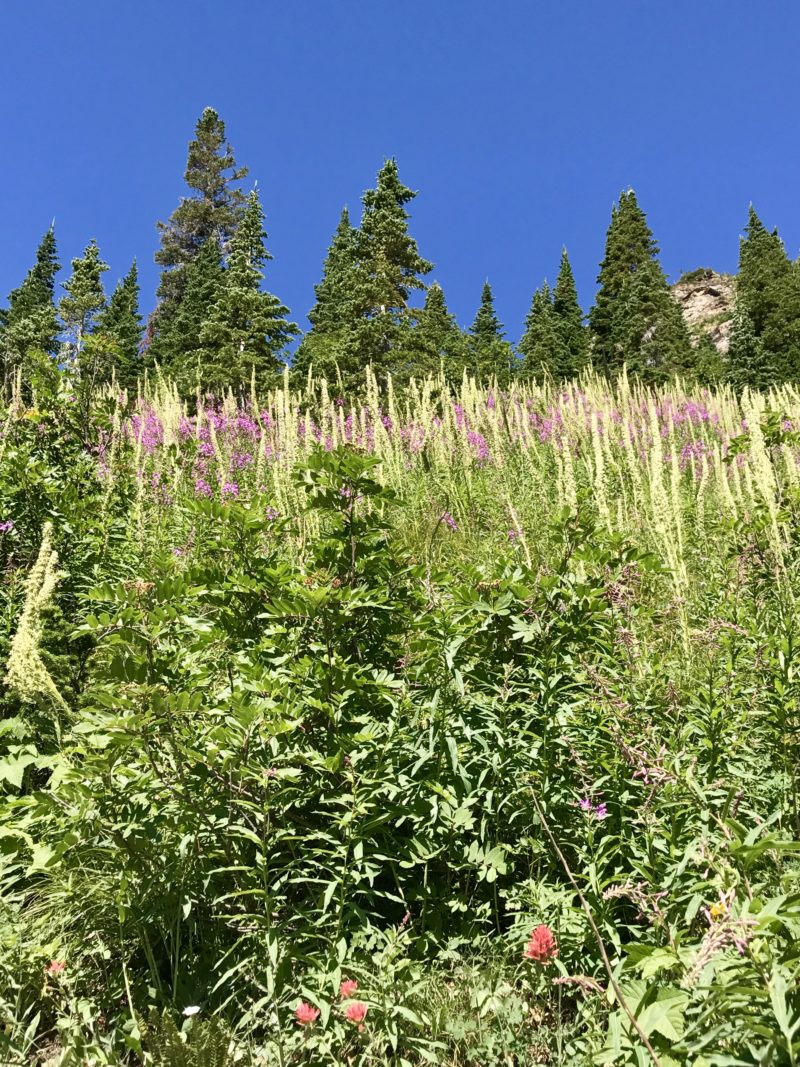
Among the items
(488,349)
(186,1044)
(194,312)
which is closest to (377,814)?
(186,1044)

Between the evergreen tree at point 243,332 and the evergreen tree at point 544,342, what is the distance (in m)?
11.0

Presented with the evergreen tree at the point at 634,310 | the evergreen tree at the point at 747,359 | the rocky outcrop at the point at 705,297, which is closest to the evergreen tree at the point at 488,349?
the evergreen tree at the point at 634,310

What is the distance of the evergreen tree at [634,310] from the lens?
91.7 feet

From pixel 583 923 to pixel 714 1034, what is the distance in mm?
806

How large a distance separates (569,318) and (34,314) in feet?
92.8

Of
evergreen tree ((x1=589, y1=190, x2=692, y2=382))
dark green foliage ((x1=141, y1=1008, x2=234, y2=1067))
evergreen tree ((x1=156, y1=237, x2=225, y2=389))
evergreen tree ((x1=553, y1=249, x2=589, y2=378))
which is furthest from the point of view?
evergreen tree ((x1=553, y1=249, x2=589, y2=378))

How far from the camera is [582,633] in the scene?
6.81 ft

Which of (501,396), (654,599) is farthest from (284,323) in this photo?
(654,599)

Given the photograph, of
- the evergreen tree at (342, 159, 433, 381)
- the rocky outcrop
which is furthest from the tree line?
the rocky outcrop

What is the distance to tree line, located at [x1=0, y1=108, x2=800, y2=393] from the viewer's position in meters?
15.9

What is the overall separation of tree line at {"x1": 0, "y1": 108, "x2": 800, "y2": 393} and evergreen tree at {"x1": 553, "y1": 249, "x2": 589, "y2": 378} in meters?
0.09

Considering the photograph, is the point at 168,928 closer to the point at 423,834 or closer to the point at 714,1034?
the point at 423,834

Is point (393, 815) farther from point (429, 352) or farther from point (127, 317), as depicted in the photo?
point (127, 317)

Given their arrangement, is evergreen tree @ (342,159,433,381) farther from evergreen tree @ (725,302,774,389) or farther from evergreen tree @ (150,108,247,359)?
evergreen tree @ (150,108,247,359)
